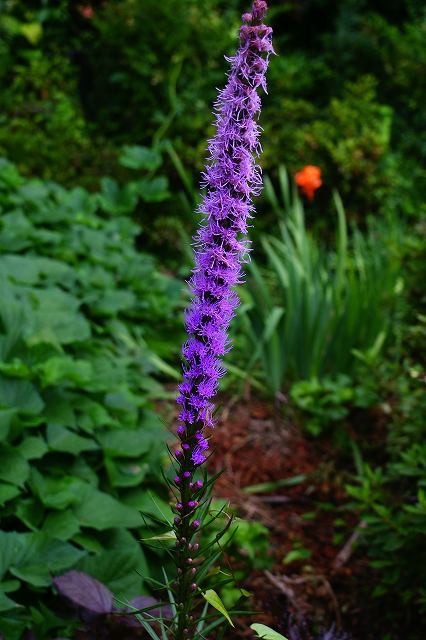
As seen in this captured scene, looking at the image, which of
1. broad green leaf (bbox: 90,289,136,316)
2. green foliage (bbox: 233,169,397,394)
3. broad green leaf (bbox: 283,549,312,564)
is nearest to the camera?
broad green leaf (bbox: 283,549,312,564)

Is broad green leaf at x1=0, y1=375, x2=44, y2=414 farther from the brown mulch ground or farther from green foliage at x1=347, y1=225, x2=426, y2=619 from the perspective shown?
green foliage at x1=347, y1=225, x2=426, y2=619

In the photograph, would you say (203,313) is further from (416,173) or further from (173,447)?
(416,173)

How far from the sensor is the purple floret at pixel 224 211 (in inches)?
41.5

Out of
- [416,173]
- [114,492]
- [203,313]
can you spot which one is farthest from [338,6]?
[203,313]

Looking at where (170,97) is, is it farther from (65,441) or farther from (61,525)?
(61,525)

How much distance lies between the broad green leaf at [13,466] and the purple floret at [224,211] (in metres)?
0.87

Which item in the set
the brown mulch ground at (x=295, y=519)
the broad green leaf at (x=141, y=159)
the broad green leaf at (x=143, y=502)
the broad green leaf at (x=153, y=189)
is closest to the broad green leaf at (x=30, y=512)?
the broad green leaf at (x=143, y=502)

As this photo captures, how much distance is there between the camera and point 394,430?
2.58 meters

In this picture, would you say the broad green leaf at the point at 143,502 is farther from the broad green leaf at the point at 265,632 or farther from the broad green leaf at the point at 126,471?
the broad green leaf at the point at 265,632

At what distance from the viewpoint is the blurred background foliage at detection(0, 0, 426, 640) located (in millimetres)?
2035

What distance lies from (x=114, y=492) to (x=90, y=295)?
123 cm

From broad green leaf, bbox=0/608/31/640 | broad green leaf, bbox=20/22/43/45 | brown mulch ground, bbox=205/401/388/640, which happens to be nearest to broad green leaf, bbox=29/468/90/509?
broad green leaf, bbox=0/608/31/640

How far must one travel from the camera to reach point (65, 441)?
213cm

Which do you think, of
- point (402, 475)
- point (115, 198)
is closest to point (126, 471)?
point (402, 475)
